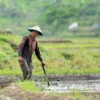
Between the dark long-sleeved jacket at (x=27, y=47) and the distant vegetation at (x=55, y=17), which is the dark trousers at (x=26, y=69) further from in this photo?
the distant vegetation at (x=55, y=17)

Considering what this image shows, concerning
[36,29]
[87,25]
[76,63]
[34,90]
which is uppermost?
[36,29]

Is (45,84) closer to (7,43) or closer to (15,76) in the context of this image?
(15,76)

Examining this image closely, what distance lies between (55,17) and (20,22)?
750 centimetres

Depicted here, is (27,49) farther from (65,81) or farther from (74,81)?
(74,81)

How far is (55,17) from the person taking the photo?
6175cm

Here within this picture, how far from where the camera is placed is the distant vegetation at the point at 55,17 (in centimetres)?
6100

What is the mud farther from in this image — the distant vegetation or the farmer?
the distant vegetation

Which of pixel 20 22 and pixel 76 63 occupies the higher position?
pixel 76 63

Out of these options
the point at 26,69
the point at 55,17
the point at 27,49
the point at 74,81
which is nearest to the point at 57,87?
the point at 26,69

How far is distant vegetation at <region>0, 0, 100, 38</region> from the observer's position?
61.0m

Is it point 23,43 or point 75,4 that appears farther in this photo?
point 75,4

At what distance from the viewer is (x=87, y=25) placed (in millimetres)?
62406

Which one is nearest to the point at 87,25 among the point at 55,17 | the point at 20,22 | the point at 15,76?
the point at 55,17

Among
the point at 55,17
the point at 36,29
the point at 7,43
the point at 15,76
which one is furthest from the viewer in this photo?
the point at 55,17
